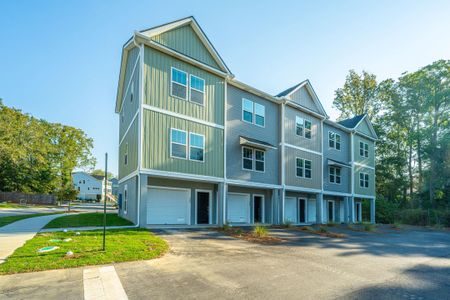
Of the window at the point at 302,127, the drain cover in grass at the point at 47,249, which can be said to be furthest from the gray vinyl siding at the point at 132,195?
the window at the point at 302,127

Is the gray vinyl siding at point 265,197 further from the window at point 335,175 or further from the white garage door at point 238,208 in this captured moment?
the window at point 335,175

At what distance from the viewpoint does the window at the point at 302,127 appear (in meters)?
21.5

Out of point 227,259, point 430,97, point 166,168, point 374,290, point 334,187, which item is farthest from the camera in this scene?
point 430,97

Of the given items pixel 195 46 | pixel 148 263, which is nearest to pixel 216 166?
pixel 195 46

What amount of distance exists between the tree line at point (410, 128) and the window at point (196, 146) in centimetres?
2755

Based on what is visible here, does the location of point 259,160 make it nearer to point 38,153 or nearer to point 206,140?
point 206,140

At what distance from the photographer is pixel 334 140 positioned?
25500mm

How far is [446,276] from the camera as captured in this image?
7250mm

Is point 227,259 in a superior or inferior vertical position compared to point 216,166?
inferior

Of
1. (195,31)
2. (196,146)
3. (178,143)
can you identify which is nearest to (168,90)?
(178,143)

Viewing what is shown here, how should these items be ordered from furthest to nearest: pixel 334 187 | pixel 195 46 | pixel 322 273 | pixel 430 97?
pixel 430 97
pixel 334 187
pixel 195 46
pixel 322 273

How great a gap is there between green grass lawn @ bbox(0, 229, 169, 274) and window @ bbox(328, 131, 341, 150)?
19.1m

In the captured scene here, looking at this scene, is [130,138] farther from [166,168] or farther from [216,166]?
[216,166]

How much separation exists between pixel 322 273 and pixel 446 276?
315cm
